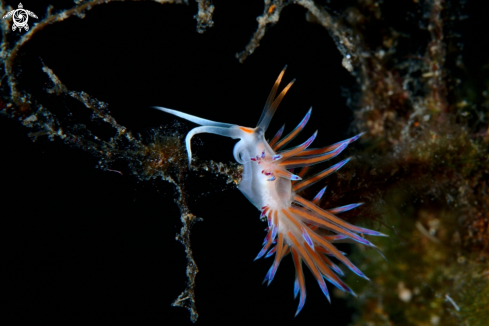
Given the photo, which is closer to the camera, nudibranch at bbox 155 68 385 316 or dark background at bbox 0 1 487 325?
nudibranch at bbox 155 68 385 316

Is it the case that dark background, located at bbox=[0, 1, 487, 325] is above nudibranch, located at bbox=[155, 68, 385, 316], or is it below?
above

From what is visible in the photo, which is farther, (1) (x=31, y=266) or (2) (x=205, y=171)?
(1) (x=31, y=266)

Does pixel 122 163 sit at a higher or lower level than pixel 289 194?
higher

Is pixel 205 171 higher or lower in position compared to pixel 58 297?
lower

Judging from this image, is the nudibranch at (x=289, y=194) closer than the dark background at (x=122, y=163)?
Yes

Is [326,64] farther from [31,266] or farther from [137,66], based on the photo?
[31,266]

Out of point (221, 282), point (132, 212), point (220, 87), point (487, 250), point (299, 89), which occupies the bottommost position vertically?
point (487, 250)

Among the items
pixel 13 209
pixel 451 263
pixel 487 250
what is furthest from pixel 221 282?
pixel 487 250

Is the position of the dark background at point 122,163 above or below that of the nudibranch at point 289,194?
above
